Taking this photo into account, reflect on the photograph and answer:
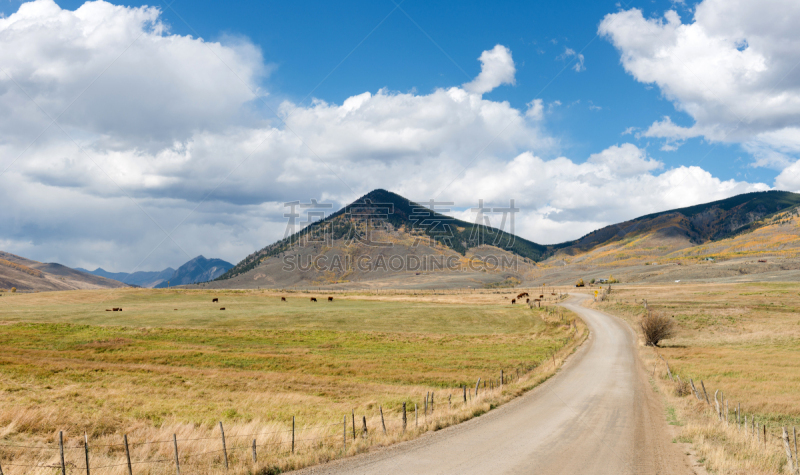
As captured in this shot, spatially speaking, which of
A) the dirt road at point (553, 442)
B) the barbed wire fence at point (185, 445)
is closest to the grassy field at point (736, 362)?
the dirt road at point (553, 442)

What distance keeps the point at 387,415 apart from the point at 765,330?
62716mm

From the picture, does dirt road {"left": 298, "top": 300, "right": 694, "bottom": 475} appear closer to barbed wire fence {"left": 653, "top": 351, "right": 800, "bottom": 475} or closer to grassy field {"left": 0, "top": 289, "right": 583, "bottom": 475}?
grassy field {"left": 0, "top": 289, "right": 583, "bottom": 475}

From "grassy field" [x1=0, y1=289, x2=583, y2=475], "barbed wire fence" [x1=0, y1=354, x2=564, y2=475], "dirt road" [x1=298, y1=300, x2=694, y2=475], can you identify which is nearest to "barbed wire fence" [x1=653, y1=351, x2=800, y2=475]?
"dirt road" [x1=298, y1=300, x2=694, y2=475]

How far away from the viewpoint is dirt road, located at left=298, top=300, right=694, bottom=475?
14.6 meters

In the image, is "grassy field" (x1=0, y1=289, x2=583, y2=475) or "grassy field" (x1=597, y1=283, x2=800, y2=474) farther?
"grassy field" (x1=0, y1=289, x2=583, y2=475)

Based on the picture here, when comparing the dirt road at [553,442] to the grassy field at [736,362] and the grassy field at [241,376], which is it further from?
the grassy field at [736,362]

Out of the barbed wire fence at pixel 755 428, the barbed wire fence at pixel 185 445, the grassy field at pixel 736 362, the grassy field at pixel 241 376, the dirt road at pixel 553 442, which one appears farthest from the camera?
the grassy field at pixel 241 376

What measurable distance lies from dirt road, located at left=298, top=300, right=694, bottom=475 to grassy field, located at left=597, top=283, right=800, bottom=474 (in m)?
1.59

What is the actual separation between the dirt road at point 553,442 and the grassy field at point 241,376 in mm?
1277

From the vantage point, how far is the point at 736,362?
39.0 m

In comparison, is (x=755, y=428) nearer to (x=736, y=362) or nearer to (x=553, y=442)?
(x=553, y=442)

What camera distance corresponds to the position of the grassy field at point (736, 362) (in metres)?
16.3

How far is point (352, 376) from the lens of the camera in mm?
36250

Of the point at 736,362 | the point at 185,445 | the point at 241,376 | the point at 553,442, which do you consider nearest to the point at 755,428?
the point at 553,442
